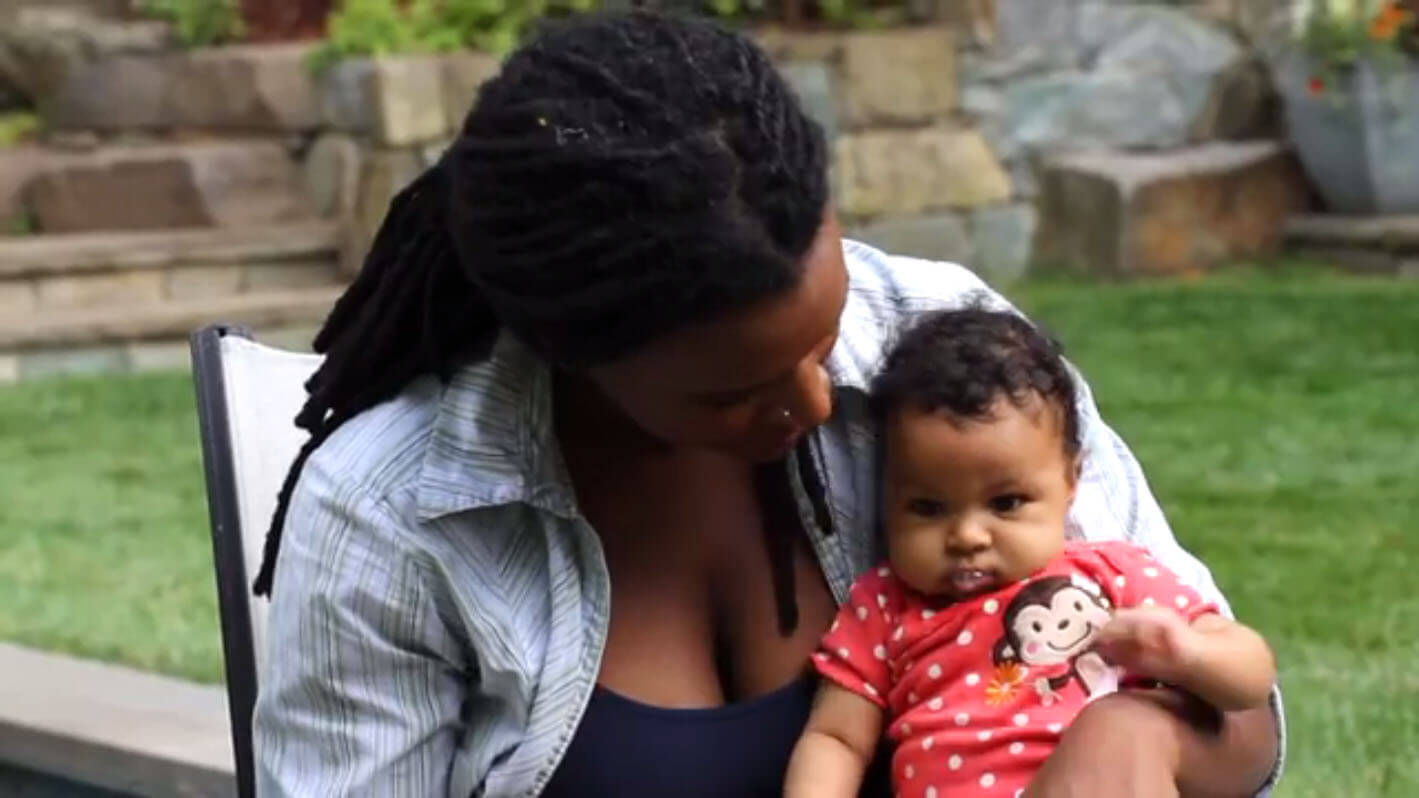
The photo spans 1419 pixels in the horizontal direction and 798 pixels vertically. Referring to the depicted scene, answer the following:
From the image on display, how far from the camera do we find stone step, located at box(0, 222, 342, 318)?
24.9ft

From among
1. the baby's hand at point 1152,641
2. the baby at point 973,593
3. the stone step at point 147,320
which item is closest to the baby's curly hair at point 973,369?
the baby at point 973,593

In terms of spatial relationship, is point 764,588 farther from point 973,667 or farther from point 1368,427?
point 1368,427

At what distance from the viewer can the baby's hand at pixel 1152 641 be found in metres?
1.94

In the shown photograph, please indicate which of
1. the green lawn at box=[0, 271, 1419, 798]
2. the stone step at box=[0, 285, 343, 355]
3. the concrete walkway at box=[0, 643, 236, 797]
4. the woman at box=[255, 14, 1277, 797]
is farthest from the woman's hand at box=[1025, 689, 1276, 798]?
the stone step at box=[0, 285, 343, 355]

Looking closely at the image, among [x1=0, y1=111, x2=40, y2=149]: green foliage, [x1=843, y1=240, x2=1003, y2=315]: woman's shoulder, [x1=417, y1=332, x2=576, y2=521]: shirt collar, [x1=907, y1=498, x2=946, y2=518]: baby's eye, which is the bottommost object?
[x1=0, y1=111, x2=40, y2=149]: green foliage

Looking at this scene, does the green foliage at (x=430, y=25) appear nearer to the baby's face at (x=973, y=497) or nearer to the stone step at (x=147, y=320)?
the stone step at (x=147, y=320)

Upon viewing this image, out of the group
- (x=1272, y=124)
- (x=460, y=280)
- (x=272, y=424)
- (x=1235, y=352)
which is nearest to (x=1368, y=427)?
(x=1235, y=352)

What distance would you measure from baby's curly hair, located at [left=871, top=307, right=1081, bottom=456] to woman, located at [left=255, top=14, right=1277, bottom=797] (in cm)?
4

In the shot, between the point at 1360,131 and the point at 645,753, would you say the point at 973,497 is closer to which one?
the point at 645,753

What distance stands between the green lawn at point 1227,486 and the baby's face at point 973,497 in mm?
1389

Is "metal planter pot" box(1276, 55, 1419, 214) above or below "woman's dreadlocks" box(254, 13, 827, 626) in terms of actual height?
below

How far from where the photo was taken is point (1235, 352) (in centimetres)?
650

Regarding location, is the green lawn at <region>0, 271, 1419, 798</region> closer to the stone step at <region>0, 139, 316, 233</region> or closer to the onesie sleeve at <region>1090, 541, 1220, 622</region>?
the stone step at <region>0, 139, 316, 233</region>

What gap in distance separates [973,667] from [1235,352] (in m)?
4.59
